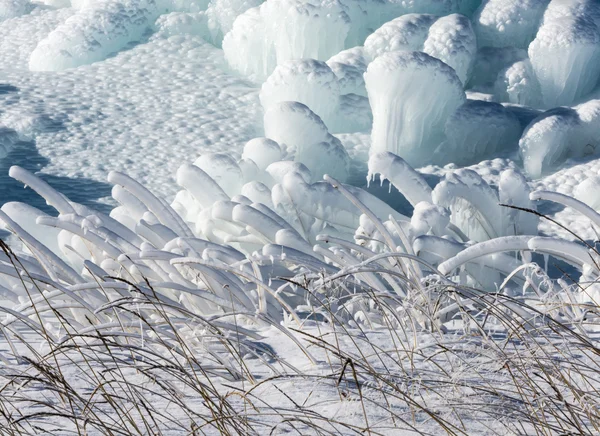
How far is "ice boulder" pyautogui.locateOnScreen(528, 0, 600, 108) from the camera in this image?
3.39 metres

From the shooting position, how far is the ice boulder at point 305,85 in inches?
135

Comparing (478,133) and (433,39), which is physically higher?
(433,39)

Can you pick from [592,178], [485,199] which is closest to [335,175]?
[485,199]

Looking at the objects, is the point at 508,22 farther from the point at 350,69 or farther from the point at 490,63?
the point at 350,69

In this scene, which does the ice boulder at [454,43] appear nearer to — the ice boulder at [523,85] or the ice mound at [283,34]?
the ice boulder at [523,85]

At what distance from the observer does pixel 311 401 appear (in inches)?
53.7

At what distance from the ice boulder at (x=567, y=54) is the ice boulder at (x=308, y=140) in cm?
92

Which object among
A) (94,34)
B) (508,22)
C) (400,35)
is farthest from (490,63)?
(94,34)

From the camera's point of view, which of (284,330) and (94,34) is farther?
(94,34)

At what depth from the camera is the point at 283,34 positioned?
3.79m

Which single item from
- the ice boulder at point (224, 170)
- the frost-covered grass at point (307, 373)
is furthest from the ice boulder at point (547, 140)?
the frost-covered grass at point (307, 373)

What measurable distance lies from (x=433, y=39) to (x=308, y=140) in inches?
30.3

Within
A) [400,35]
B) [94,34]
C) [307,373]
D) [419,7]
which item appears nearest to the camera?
[307,373]

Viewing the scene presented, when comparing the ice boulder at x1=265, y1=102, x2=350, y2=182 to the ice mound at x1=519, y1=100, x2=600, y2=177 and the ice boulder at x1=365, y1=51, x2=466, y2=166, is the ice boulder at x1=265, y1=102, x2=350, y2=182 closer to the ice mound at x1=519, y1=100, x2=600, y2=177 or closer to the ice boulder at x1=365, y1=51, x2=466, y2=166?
the ice boulder at x1=365, y1=51, x2=466, y2=166
